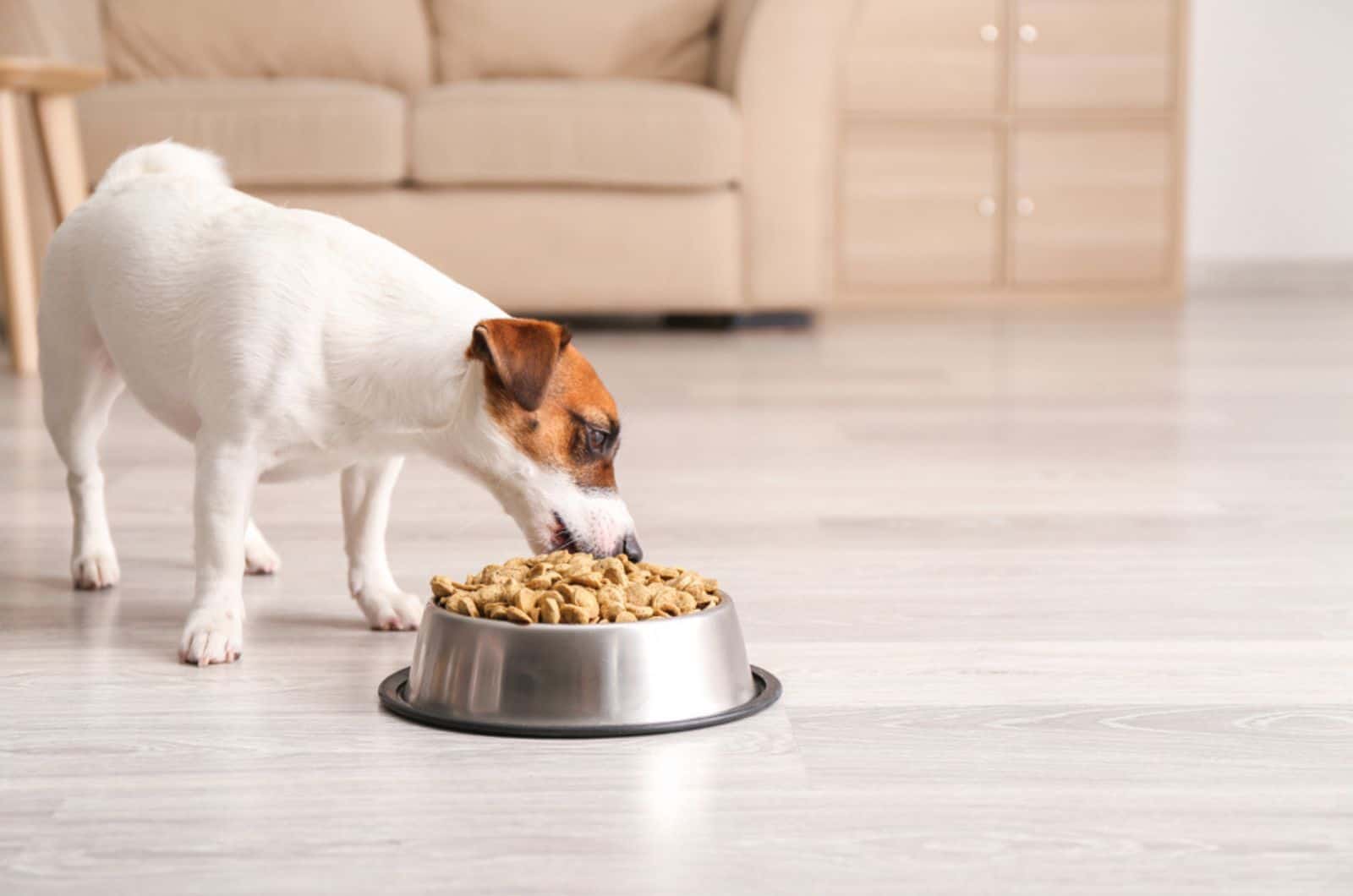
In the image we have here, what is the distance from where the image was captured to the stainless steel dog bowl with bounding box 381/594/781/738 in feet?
4.47

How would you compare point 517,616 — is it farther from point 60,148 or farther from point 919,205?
point 919,205

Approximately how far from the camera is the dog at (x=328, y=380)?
1.56 m

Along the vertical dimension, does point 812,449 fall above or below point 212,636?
below

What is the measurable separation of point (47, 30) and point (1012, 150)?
10.8ft

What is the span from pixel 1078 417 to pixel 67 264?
2.11 m

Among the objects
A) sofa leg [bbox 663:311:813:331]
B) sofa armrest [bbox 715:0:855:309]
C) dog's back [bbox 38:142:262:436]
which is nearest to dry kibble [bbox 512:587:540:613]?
dog's back [bbox 38:142:262:436]

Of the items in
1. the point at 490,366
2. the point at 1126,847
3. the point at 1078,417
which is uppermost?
the point at 490,366

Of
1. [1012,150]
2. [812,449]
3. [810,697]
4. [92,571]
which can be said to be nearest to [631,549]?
[810,697]

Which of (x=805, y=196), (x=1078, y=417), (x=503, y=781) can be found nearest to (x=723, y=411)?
(x=1078, y=417)

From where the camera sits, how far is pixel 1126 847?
1.12 meters

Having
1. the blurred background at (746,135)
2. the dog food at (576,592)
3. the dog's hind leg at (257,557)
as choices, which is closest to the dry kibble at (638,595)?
the dog food at (576,592)

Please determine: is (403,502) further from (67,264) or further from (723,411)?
(723,411)

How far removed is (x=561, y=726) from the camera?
136 cm

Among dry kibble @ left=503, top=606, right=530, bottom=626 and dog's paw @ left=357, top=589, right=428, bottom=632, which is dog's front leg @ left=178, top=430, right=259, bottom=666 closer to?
dog's paw @ left=357, top=589, right=428, bottom=632
